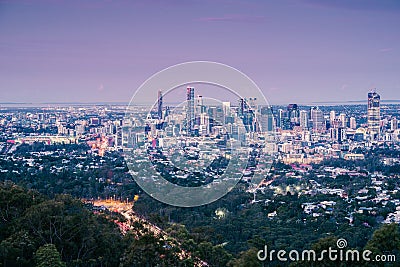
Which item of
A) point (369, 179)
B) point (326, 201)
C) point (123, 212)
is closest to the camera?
point (123, 212)

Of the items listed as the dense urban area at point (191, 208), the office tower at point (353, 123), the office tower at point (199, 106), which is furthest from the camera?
the office tower at point (353, 123)

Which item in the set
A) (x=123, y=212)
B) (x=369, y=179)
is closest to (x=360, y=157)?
(x=369, y=179)

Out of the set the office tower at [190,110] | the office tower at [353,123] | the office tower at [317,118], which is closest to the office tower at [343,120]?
the office tower at [353,123]

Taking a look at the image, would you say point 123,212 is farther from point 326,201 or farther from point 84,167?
point 84,167

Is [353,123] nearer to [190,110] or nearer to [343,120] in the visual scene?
[343,120]

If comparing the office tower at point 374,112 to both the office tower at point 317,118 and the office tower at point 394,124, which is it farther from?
the office tower at point 317,118

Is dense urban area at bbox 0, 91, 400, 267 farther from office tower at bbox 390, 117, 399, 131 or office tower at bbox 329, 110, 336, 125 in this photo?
office tower at bbox 390, 117, 399, 131
